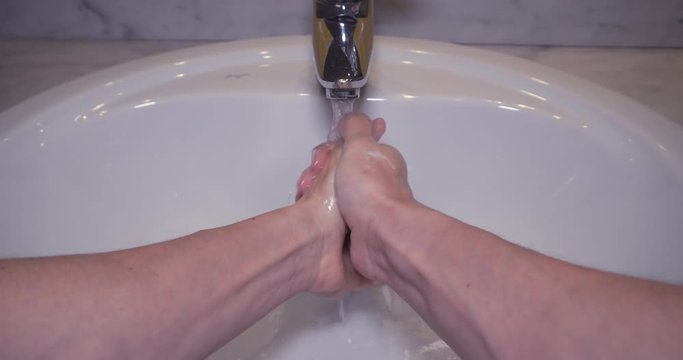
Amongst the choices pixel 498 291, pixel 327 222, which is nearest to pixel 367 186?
pixel 327 222

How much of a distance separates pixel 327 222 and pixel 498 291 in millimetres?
189

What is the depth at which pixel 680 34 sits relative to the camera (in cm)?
64

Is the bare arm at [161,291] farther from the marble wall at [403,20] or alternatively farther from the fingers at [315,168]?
the marble wall at [403,20]

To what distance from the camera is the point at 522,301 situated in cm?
34

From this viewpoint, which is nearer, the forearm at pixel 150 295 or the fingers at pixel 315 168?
the forearm at pixel 150 295

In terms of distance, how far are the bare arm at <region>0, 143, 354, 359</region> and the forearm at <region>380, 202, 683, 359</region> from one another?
98 mm

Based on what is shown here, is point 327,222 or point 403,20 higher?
point 403,20

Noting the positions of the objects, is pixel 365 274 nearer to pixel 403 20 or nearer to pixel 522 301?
pixel 522 301

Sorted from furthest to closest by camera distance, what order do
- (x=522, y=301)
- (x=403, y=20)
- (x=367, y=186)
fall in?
(x=403, y=20) → (x=367, y=186) → (x=522, y=301)

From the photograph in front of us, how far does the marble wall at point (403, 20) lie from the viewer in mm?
630

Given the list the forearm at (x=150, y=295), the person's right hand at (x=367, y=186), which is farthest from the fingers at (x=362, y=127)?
the forearm at (x=150, y=295)

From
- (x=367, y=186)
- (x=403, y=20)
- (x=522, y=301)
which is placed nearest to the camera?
(x=522, y=301)

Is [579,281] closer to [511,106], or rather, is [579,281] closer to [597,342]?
[597,342]

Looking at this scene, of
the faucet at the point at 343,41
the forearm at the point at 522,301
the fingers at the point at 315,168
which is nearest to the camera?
the forearm at the point at 522,301
